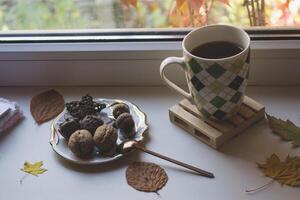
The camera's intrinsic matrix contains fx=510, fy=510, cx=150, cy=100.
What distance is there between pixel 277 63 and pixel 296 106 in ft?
0.27

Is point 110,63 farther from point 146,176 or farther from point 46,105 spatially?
point 146,176

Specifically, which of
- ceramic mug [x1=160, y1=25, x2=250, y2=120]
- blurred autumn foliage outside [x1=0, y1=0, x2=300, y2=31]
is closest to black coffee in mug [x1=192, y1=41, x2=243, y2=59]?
ceramic mug [x1=160, y1=25, x2=250, y2=120]

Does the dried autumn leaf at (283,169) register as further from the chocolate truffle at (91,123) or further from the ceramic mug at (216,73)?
the chocolate truffle at (91,123)

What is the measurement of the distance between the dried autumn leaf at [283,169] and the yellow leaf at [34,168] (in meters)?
0.34

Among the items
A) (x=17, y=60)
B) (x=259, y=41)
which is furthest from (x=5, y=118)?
(x=259, y=41)

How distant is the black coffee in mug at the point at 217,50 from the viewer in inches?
31.0

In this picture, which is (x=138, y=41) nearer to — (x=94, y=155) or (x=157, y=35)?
(x=157, y=35)

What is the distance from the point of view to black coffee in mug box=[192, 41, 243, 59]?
2.58 ft

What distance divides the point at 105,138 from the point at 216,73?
199mm

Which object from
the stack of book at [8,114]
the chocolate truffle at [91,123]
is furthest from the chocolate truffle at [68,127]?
the stack of book at [8,114]

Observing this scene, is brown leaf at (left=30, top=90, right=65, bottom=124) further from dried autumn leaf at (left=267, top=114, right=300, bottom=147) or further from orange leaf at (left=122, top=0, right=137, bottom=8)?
dried autumn leaf at (left=267, top=114, right=300, bottom=147)

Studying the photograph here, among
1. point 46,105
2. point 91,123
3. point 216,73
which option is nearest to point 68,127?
point 91,123

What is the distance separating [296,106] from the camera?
868mm

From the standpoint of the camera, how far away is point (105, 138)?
79cm
